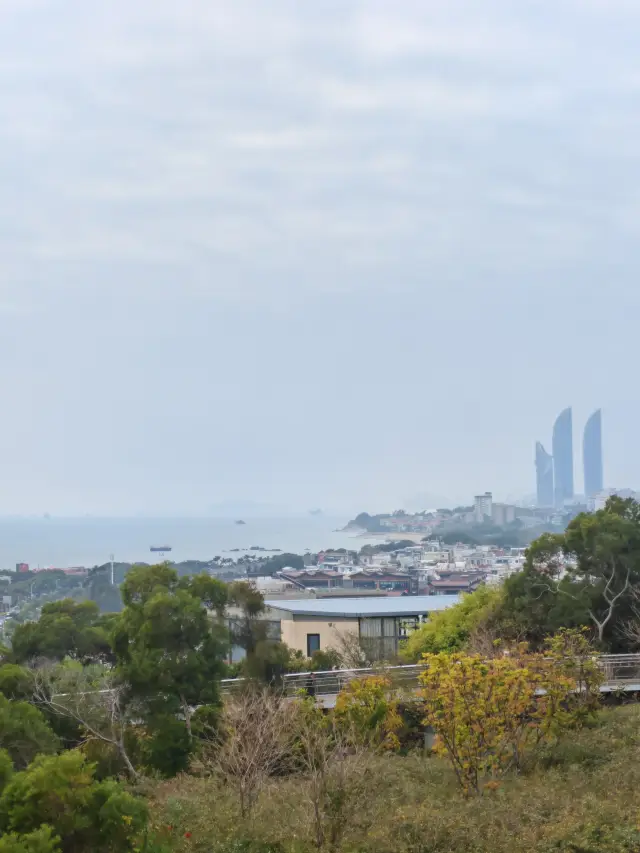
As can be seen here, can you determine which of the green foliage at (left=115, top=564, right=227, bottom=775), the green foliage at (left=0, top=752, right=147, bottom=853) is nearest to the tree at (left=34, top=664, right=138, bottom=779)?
the green foliage at (left=115, top=564, right=227, bottom=775)

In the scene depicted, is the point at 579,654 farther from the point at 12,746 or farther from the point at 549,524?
the point at 549,524

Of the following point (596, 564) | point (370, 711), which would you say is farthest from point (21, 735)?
point (596, 564)

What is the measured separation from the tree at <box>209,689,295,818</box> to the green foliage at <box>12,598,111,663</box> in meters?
3.96

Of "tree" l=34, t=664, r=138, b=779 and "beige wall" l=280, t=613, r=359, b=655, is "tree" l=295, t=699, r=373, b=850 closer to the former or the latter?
"tree" l=34, t=664, r=138, b=779

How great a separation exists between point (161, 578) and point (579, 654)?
6.77 metres

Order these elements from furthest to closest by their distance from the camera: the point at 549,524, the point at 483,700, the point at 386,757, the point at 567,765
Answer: the point at 549,524, the point at 386,757, the point at 567,765, the point at 483,700

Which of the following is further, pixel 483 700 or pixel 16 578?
pixel 16 578

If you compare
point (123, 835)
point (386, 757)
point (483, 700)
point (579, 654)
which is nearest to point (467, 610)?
point (579, 654)

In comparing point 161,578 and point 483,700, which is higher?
point 161,578

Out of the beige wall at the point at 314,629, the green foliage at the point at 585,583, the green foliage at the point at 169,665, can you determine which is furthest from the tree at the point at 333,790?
the beige wall at the point at 314,629

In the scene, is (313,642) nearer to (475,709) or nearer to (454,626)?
(454,626)

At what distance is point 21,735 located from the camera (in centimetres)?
1239

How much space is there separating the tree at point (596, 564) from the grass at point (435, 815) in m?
8.59

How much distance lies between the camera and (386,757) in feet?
51.5
